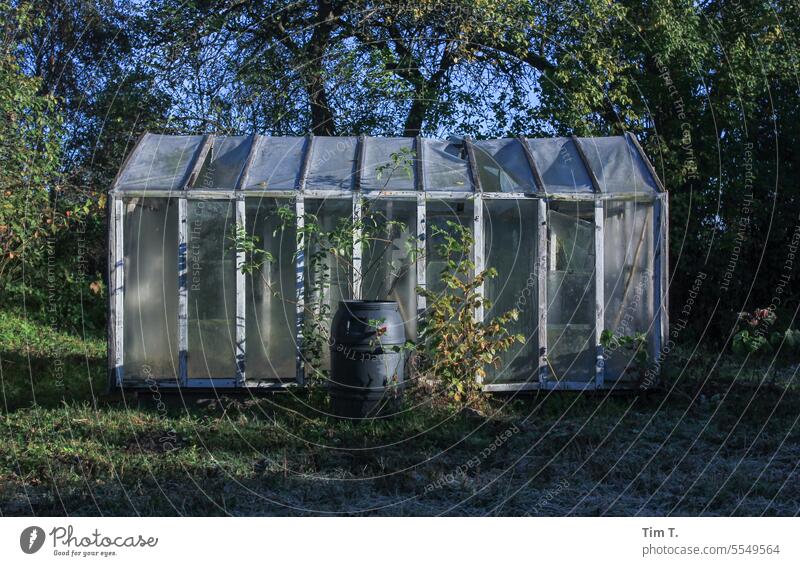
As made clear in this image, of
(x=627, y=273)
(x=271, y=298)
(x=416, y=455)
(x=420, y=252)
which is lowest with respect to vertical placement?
(x=416, y=455)

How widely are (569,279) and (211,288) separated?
12.2 ft

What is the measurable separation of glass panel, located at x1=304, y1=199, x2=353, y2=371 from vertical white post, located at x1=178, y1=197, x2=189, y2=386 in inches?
47.5

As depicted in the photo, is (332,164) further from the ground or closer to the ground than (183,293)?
further from the ground

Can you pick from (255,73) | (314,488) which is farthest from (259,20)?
(314,488)

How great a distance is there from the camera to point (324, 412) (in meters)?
7.26

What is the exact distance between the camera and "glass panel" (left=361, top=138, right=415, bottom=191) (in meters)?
7.93

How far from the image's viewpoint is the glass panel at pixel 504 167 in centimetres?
803

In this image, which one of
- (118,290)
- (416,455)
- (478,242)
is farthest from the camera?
(478,242)

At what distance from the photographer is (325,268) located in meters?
7.65

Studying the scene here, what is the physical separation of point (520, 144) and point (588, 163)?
32.6 inches

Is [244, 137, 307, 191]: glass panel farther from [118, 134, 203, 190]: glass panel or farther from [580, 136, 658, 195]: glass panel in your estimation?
[580, 136, 658, 195]: glass panel

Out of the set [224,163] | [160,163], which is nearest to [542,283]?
[224,163]

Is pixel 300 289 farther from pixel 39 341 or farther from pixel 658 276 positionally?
pixel 39 341
